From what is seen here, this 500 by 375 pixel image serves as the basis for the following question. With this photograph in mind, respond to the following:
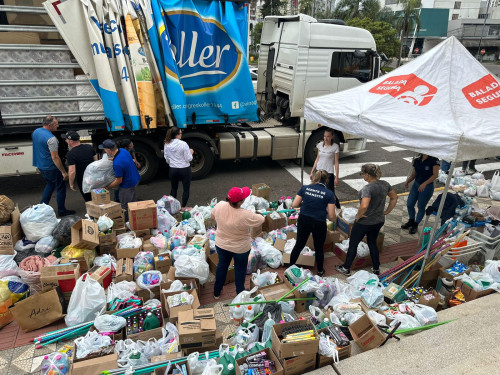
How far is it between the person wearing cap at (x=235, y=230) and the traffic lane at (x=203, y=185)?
2.98 metres

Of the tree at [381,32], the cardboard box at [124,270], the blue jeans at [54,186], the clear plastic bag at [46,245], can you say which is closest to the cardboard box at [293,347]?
the cardboard box at [124,270]

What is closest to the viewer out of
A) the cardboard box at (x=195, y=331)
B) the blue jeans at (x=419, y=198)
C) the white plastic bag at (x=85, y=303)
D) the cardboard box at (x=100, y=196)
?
the cardboard box at (x=195, y=331)

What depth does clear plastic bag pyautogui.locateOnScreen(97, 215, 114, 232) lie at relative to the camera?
4.71m

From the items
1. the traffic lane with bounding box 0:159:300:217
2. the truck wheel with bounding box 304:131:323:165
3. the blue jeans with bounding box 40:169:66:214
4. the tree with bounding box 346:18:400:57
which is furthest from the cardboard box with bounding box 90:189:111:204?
the tree with bounding box 346:18:400:57

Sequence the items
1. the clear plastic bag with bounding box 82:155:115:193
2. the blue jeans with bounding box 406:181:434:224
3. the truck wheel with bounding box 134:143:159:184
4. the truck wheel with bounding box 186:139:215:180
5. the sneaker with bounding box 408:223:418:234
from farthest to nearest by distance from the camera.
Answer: the truck wheel with bounding box 186:139:215:180 → the truck wheel with bounding box 134:143:159:184 → the sneaker with bounding box 408:223:418:234 → the blue jeans with bounding box 406:181:434:224 → the clear plastic bag with bounding box 82:155:115:193

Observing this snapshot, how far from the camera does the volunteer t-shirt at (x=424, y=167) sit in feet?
18.0

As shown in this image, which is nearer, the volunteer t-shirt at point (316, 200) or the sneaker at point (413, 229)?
the volunteer t-shirt at point (316, 200)

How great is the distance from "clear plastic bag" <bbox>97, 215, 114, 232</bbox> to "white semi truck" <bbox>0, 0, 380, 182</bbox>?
2.59 meters

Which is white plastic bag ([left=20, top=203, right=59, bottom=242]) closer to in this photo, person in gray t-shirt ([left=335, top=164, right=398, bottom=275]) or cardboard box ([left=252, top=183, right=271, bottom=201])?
cardboard box ([left=252, top=183, right=271, bottom=201])

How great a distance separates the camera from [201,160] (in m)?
8.05

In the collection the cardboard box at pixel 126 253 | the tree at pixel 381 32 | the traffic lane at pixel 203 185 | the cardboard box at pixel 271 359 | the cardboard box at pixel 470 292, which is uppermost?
the tree at pixel 381 32

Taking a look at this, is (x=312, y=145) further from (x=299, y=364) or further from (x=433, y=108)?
(x=299, y=364)

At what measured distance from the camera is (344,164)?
952 cm

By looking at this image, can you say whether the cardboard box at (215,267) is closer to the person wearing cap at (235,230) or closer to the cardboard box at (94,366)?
the person wearing cap at (235,230)
